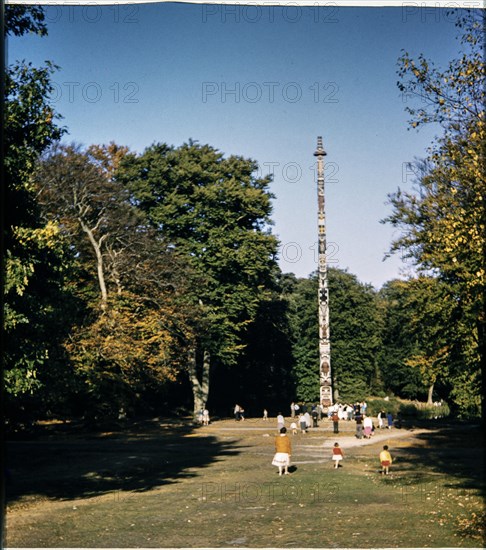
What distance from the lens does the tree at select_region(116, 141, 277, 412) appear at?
52.0 meters

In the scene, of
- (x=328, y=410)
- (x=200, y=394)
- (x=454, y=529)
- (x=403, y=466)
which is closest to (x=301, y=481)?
(x=403, y=466)

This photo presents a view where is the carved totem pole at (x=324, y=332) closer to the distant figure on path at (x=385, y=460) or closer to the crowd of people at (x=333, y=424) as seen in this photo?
the crowd of people at (x=333, y=424)

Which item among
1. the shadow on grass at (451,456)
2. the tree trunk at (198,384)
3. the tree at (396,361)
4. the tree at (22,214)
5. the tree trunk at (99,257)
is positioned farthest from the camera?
the tree at (396,361)

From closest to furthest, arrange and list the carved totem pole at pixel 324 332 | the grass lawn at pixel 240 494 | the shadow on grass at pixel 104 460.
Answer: the grass lawn at pixel 240 494 → the shadow on grass at pixel 104 460 → the carved totem pole at pixel 324 332

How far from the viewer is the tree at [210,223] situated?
52.0 meters

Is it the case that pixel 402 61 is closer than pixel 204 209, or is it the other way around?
pixel 402 61

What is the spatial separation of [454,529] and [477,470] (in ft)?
36.7

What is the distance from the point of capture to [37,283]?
70.6 feet

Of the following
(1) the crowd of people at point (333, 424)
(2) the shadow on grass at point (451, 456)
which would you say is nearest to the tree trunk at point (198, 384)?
(1) the crowd of people at point (333, 424)

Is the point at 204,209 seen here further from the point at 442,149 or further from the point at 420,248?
the point at 442,149

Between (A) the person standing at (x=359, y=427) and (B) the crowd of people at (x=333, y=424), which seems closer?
(B) the crowd of people at (x=333, y=424)

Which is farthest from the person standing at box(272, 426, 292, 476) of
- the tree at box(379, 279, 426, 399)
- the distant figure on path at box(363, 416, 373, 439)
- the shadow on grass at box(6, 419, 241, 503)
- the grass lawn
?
the tree at box(379, 279, 426, 399)

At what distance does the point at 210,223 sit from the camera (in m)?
52.7

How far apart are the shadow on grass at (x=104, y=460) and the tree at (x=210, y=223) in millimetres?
10701
